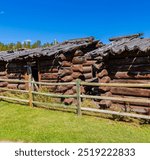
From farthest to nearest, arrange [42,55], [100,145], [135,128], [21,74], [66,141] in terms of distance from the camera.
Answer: [21,74], [42,55], [135,128], [66,141], [100,145]

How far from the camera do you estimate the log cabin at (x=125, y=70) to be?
33.8 feet

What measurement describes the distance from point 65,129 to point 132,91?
3575 mm

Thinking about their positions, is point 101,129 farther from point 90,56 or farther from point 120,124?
point 90,56

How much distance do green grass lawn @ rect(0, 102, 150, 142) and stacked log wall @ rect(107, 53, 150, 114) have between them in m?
1.83

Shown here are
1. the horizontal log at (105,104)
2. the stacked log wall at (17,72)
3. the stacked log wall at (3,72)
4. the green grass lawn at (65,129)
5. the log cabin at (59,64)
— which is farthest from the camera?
the stacked log wall at (3,72)

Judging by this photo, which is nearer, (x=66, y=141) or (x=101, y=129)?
(x=66, y=141)

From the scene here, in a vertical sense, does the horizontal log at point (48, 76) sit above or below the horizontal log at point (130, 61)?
below

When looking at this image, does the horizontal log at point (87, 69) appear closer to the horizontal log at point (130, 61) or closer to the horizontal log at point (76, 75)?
the horizontal log at point (76, 75)

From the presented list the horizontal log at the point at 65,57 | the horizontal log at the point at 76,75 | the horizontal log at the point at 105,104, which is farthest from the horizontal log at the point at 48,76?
the horizontal log at the point at 105,104

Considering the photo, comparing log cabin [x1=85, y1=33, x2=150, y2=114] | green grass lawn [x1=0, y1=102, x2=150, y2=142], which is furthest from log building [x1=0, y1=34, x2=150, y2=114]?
green grass lawn [x1=0, y1=102, x2=150, y2=142]

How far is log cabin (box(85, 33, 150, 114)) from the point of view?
10.3 metres

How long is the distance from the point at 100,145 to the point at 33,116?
4.79 metres

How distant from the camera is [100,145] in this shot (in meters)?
6.70

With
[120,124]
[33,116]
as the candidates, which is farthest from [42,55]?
[120,124]
